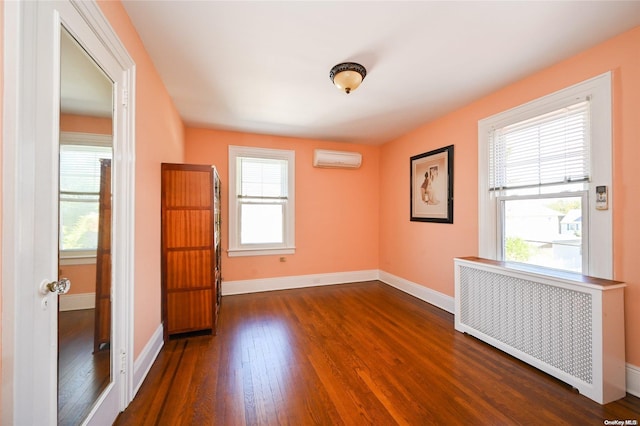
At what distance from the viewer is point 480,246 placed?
279 centimetres

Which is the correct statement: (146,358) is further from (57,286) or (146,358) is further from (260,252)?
(260,252)

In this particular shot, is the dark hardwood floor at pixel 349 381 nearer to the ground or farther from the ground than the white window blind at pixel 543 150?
nearer to the ground

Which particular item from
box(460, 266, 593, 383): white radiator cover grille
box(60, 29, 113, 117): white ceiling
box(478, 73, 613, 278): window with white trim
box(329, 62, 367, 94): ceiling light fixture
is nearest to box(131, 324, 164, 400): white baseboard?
box(60, 29, 113, 117): white ceiling

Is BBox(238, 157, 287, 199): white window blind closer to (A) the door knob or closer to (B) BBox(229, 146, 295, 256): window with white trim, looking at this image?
(B) BBox(229, 146, 295, 256): window with white trim

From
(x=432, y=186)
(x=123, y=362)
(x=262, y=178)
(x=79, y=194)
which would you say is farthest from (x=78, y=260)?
(x=432, y=186)

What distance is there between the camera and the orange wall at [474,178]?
1.72m

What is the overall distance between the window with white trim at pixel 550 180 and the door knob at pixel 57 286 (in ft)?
10.7

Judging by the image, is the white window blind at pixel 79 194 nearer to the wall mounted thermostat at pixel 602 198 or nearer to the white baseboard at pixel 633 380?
the wall mounted thermostat at pixel 602 198

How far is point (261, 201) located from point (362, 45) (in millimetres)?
2712

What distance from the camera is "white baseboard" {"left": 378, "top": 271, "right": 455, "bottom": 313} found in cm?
317

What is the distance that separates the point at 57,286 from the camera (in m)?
0.98

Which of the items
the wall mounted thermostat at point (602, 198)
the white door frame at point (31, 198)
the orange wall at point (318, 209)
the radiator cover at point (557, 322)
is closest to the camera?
the white door frame at point (31, 198)

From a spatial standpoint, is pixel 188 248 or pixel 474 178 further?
pixel 474 178

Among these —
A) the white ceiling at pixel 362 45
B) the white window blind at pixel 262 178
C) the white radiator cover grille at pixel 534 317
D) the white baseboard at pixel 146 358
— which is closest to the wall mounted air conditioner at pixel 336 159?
the white window blind at pixel 262 178
